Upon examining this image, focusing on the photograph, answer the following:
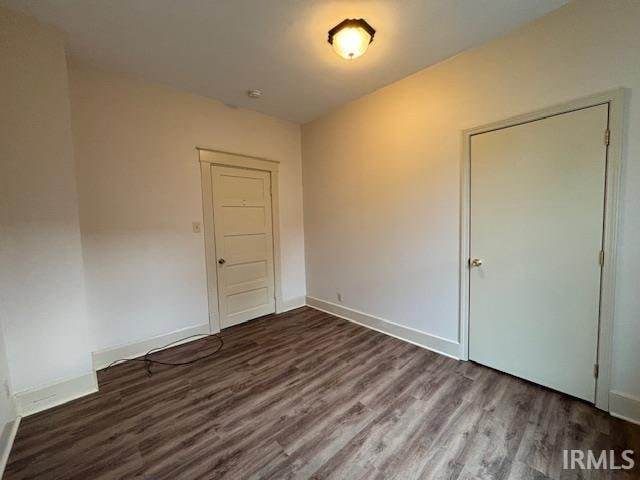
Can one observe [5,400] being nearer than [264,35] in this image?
Yes

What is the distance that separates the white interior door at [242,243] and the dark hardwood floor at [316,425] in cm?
102

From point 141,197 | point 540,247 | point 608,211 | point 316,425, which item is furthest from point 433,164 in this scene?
point 141,197

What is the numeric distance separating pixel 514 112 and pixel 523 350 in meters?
1.97

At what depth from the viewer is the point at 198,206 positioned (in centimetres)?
306

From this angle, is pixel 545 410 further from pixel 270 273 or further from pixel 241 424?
pixel 270 273

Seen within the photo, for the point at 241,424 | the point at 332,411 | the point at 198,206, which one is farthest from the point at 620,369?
the point at 198,206

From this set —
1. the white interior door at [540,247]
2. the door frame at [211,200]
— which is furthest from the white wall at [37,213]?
the white interior door at [540,247]

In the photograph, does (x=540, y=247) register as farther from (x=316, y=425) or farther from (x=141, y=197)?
(x=141, y=197)

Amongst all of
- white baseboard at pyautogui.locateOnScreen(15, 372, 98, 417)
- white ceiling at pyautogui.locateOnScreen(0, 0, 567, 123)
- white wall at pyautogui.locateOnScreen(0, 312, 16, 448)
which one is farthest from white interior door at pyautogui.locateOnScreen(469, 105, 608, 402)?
white wall at pyautogui.locateOnScreen(0, 312, 16, 448)

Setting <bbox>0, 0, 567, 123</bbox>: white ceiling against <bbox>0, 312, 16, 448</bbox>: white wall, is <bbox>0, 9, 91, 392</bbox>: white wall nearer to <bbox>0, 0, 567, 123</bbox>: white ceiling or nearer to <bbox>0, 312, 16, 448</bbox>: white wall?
<bbox>0, 312, 16, 448</bbox>: white wall

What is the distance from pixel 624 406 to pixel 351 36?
321 cm

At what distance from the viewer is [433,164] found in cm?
258

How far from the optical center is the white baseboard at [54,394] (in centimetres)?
190

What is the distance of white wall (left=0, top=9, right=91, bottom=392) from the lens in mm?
1803
